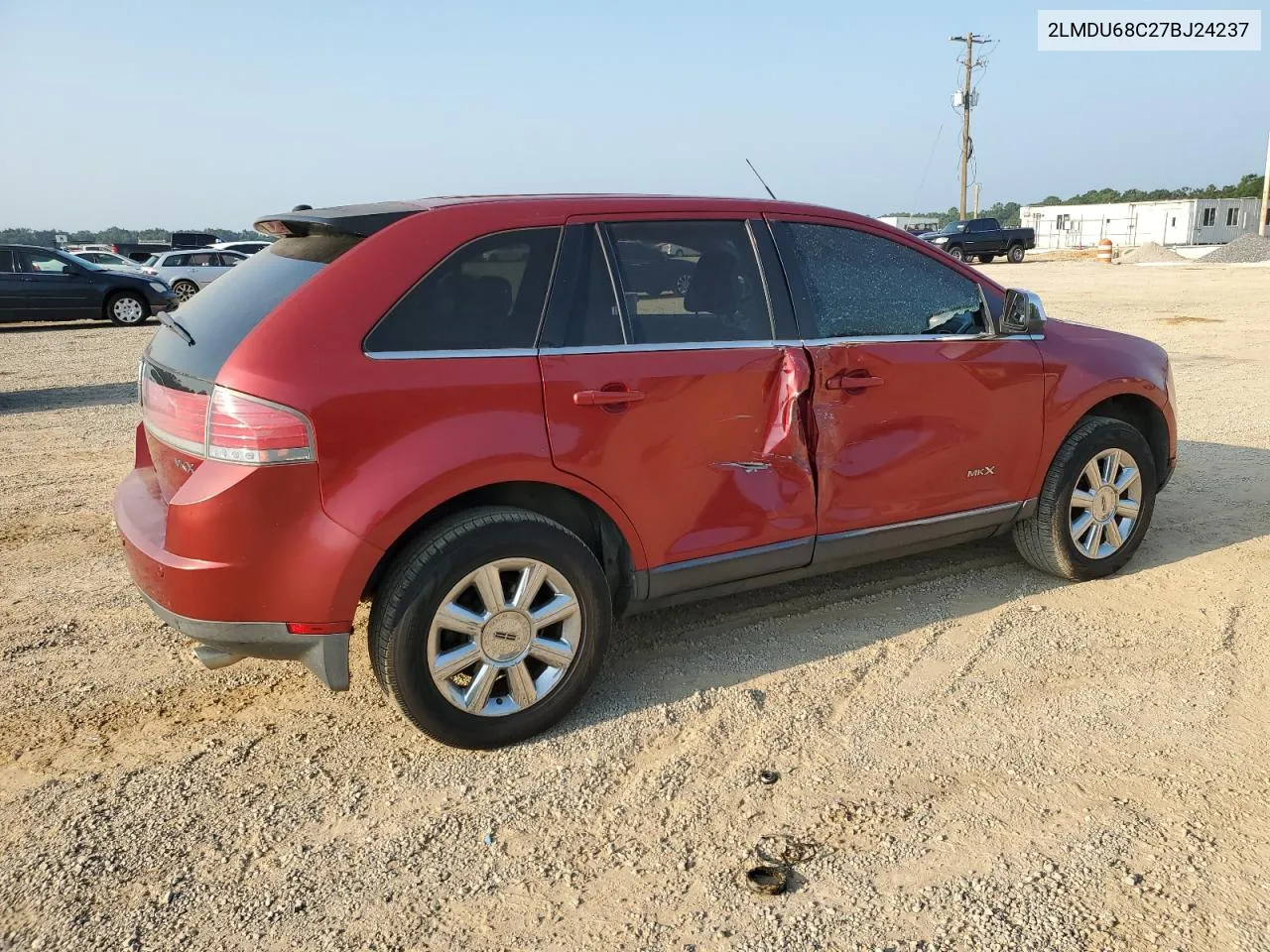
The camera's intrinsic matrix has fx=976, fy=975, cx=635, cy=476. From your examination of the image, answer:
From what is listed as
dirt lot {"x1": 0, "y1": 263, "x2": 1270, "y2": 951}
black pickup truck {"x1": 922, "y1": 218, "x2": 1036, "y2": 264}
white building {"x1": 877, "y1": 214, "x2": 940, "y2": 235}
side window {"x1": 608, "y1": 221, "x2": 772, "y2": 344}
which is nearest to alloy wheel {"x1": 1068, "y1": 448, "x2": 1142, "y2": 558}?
dirt lot {"x1": 0, "y1": 263, "x2": 1270, "y2": 951}

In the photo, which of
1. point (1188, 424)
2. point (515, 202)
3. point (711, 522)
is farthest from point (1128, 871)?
point (1188, 424)

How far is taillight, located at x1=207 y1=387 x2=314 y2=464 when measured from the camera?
284cm

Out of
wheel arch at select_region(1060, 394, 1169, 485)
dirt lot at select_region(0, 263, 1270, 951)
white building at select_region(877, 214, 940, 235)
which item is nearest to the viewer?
dirt lot at select_region(0, 263, 1270, 951)

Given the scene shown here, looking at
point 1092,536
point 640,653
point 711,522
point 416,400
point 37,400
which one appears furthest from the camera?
point 37,400

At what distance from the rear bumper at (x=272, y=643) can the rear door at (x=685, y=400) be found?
941mm

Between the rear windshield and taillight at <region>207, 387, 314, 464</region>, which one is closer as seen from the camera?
taillight at <region>207, 387, 314, 464</region>

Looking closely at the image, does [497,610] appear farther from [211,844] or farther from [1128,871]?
[1128,871]

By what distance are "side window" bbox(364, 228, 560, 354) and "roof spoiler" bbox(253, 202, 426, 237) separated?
0.88 feet

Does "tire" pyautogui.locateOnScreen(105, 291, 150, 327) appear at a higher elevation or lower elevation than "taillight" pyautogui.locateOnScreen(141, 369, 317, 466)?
lower

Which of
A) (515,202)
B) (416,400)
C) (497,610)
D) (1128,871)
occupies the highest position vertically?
(515,202)

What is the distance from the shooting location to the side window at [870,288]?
12.7ft

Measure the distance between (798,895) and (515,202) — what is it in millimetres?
2377

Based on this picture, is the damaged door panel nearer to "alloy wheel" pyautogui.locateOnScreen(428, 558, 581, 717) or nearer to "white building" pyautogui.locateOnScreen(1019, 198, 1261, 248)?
"alloy wheel" pyautogui.locateOnScreen(428, 558, 581, 717)

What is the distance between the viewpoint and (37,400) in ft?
33.3
